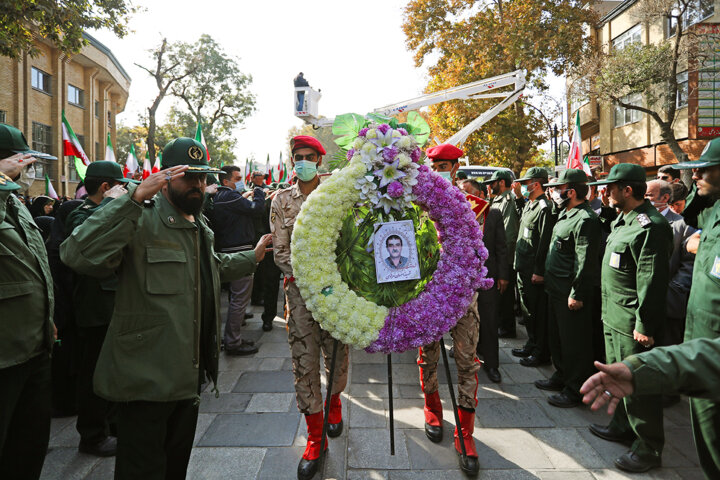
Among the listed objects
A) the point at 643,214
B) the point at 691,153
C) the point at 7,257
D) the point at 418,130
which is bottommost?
the point at 7,257

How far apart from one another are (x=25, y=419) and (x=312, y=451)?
6.01 feet

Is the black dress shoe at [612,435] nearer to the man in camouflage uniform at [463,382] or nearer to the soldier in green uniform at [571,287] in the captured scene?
the soldier in green uniform at [571,287]

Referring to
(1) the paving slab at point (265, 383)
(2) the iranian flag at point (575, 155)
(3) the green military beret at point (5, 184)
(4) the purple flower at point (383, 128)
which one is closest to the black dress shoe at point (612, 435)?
(1) the paving slab at point (265, 383)

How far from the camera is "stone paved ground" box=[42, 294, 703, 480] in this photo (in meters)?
3.08

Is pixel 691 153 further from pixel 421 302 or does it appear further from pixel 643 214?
pixel 421 302

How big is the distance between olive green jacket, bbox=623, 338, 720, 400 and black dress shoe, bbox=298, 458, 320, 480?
2.22 m

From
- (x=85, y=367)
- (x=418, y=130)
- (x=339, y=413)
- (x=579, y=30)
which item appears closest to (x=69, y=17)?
(x=85, y=367)

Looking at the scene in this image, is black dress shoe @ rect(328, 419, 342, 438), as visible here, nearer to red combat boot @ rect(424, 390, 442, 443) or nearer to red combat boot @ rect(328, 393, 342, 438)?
red combat boot @ rect(328, 393, 342, 438)

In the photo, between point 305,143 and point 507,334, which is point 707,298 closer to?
point 305,143

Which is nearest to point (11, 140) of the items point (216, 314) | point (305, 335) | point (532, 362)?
point (216, 314)

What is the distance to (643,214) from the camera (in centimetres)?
342

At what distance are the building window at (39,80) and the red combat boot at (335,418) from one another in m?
26.0

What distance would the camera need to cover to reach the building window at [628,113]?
800 inches

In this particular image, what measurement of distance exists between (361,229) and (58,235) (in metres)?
2.85
